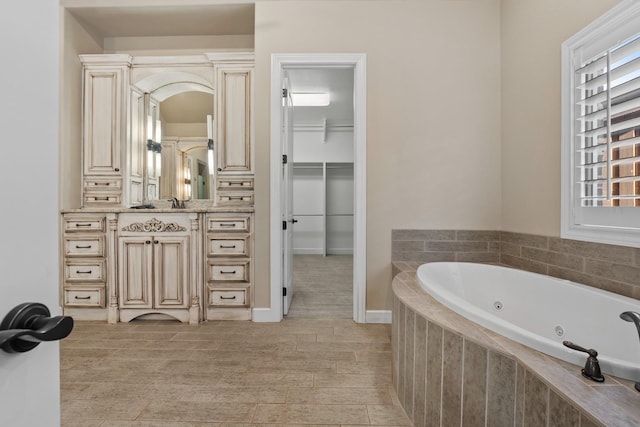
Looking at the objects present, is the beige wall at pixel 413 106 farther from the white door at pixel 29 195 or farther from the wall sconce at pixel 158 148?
the white door at pixel 29 195

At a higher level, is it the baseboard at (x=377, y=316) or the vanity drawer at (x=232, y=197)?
the vanity drawer at (x=232, y=197)

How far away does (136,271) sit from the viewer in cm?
281

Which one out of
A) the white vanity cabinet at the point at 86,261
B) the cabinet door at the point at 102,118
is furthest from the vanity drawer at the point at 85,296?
the cabinet door at the point at 102,118

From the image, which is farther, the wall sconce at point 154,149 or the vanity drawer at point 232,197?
the wall sconce at point 154,149

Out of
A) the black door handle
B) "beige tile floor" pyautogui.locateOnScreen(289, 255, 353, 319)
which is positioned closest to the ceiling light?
"beige tile floor" pyautogui.locateOnScreen(289, 255, 353, 319)

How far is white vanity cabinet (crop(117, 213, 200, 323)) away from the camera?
2805mm

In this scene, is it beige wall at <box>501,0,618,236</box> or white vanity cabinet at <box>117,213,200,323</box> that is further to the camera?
white vanity cabinet at <box>117,213,200,323</box>

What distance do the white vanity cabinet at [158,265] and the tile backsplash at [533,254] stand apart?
179cm

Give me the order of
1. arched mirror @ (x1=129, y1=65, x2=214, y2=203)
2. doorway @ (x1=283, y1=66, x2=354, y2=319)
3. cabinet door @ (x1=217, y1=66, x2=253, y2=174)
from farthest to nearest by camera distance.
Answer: doorway @ (x1=283, y1=66, x2=354, y2=319)
arched mirror @ (x1=129, y1=65, x2=214, y2=203)
cabinet door @ (x1=217, y1=66, x2=253, y2=174)

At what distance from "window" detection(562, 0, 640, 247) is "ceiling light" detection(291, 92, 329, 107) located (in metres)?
3.45

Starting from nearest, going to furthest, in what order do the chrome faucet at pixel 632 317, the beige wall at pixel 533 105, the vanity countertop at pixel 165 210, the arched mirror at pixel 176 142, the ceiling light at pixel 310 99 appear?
1. the chrome faucet at pixel 632 317
2. the beige wall at pixel 533 105
3. the vanity countertop at pixel 165 210
4. the arched mirror at pixel 176 142
5. the ceiling light at pixel 310 99

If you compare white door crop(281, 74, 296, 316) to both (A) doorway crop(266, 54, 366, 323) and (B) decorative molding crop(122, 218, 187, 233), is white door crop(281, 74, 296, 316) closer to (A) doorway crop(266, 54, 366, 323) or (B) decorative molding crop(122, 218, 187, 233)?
(A) doorway crop(266, 54, 366, 323)

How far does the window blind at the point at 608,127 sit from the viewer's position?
1.56m

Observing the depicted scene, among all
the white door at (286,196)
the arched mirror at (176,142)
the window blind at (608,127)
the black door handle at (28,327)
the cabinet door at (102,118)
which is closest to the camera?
the black door handle at (28,327)
